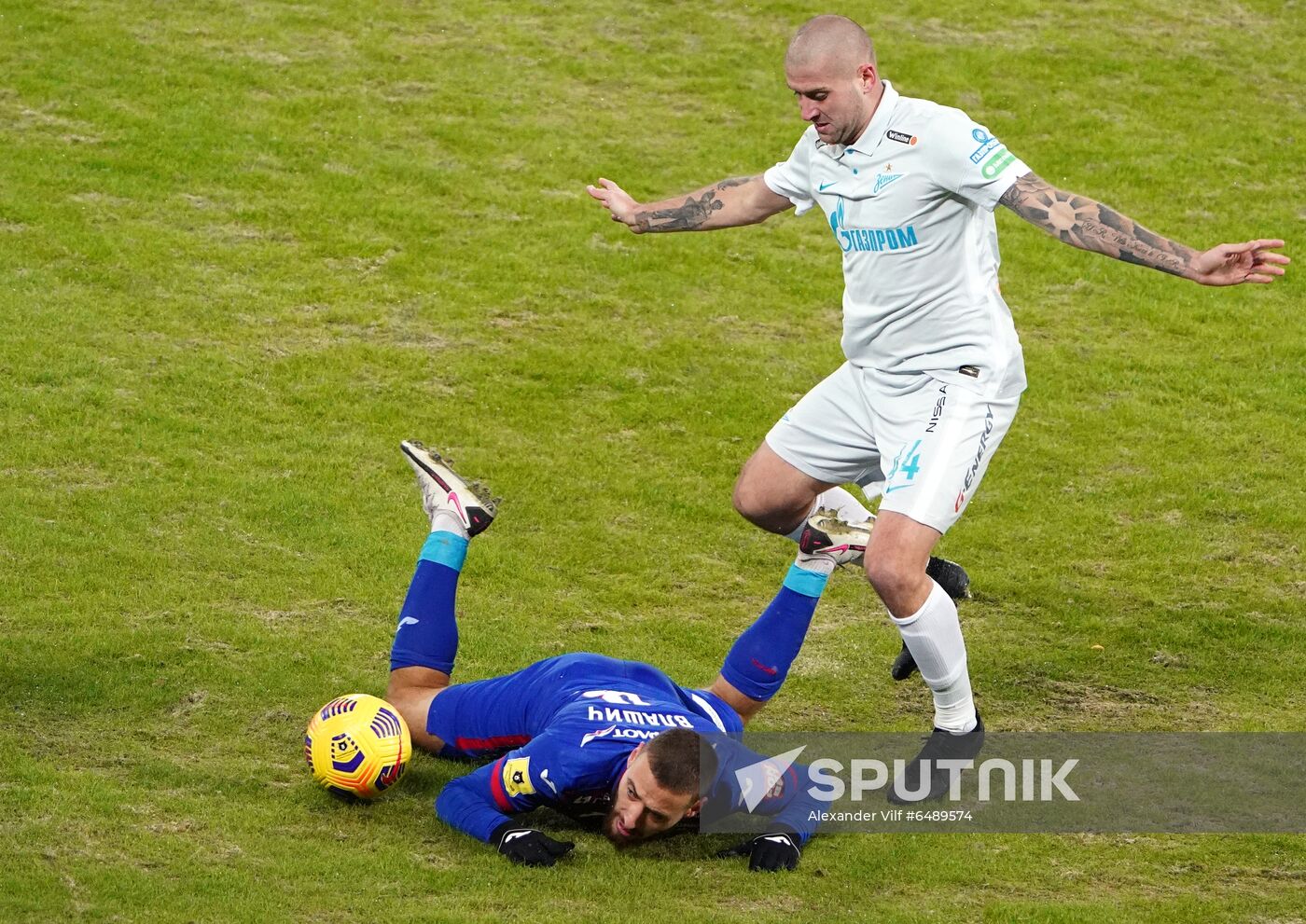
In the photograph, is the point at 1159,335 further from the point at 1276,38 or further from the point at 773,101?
the point at 1276,38

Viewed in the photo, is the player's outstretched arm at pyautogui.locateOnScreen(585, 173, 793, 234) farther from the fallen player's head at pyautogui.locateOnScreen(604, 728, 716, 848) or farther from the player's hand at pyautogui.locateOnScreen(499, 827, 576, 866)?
the player's hand at pyautogui.locateOnScreen(499, 827, 576, 866)

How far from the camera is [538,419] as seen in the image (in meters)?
11.0

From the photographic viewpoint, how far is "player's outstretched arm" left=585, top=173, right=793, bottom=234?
24.9 ft

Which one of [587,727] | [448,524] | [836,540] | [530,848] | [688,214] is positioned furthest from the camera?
[688,214]

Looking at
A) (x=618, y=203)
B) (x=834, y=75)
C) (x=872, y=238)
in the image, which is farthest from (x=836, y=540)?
(x=834, y=75)

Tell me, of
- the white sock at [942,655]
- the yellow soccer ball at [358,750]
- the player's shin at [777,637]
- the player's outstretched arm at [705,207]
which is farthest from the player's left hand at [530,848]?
the player's outstretched arm at [705,207]

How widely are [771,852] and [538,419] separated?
5146 millimetres

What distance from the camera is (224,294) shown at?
1205cm

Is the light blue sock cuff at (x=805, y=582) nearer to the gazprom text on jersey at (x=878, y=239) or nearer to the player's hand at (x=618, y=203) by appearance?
the gazprom text on jersey at (x=878, y=239)

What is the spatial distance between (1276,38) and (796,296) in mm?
7324

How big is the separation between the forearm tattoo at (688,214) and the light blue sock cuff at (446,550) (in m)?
1.75

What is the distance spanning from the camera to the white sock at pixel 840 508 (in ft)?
25.2

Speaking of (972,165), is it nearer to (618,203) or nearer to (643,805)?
(618,203)

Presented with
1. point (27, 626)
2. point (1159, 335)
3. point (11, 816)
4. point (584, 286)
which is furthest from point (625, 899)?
point (1159, 335)
